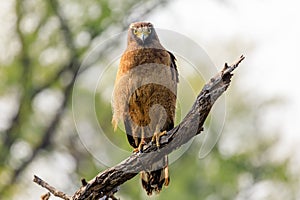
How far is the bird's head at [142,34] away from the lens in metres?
5.35

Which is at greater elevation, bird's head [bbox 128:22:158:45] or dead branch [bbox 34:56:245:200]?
bird's head [bbox 128:22:158:45]

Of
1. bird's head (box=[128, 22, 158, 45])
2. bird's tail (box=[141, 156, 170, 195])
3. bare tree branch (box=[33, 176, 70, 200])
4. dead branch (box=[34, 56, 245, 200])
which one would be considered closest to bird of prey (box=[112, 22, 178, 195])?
bird's tail (box=[141, 156, 170, 195])

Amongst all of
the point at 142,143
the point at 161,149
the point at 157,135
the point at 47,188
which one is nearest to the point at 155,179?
the point at 142,143

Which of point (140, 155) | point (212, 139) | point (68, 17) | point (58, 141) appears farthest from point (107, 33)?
point (140, 155)

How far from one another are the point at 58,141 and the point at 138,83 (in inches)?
280

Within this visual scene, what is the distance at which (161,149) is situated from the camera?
458 centimetres

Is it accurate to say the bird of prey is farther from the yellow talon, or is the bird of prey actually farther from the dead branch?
the dead branch

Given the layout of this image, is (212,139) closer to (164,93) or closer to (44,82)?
(164,93)

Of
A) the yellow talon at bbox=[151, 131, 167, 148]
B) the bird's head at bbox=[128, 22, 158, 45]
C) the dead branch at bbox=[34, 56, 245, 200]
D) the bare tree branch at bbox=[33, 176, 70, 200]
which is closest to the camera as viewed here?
the dead branch at bbox=[34, 56, 245, 200]

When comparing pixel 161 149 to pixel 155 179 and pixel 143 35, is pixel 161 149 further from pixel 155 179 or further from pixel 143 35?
pixel 143 35

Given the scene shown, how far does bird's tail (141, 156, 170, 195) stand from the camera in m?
5.03

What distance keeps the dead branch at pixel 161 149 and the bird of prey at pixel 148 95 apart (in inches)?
14.9

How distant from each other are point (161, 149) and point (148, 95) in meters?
0.55

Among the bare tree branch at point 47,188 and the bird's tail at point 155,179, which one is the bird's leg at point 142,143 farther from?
the bare tree branch at point 47,188
